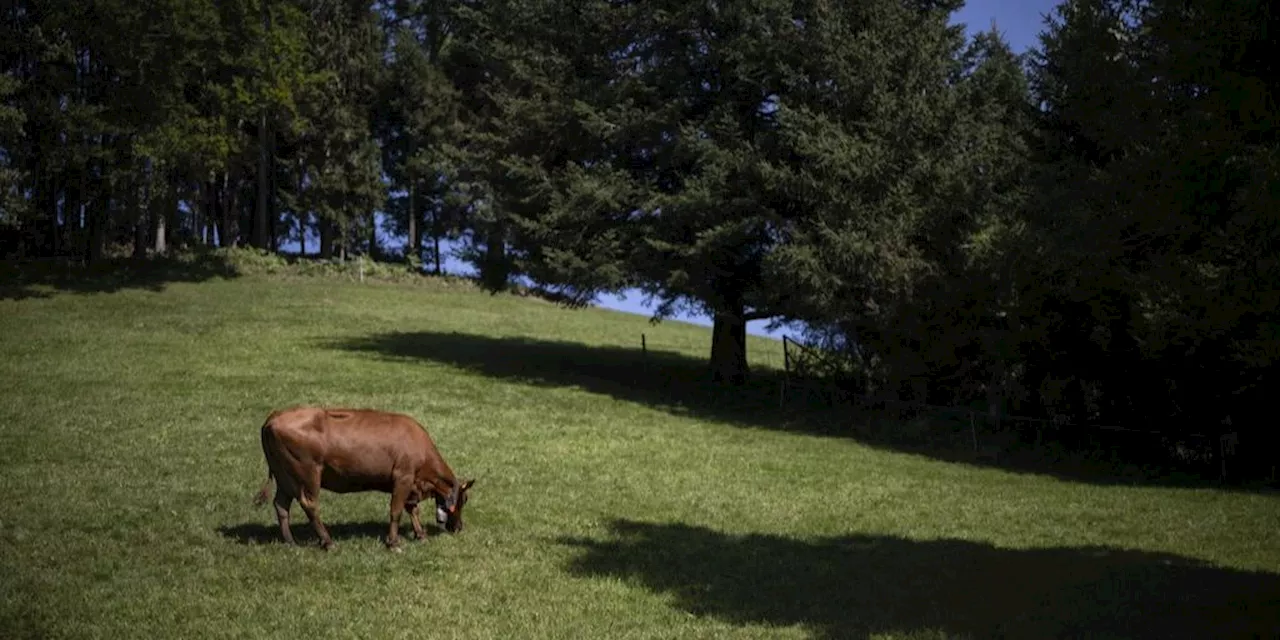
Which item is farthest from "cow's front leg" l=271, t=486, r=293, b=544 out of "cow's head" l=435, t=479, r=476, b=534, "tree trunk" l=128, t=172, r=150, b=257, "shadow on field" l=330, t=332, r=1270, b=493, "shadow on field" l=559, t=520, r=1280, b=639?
"tree trunk" l=128, t=172, r=150, b=257

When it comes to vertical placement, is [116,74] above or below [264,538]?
above

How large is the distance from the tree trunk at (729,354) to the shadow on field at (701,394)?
1.59ft

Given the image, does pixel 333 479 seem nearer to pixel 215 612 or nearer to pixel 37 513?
pixel 215 612

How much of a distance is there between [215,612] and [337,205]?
5117 centimetres

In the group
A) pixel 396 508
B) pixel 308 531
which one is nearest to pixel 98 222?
pixel 308 531

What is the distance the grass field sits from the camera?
10.4 meters

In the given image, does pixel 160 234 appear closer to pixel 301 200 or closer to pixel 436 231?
pixel 301 200

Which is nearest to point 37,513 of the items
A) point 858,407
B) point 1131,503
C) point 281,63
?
point 1131,503

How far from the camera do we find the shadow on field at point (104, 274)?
39750 millimetres

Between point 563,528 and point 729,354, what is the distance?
19.1 m

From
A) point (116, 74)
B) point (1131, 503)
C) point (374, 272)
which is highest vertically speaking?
point (116, 74)

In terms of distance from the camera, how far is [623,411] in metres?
26.8

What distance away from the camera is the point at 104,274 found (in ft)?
144

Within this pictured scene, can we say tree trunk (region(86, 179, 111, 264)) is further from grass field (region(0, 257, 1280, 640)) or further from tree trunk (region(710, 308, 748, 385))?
tree trunk (region(710, 308, 748, 385))
